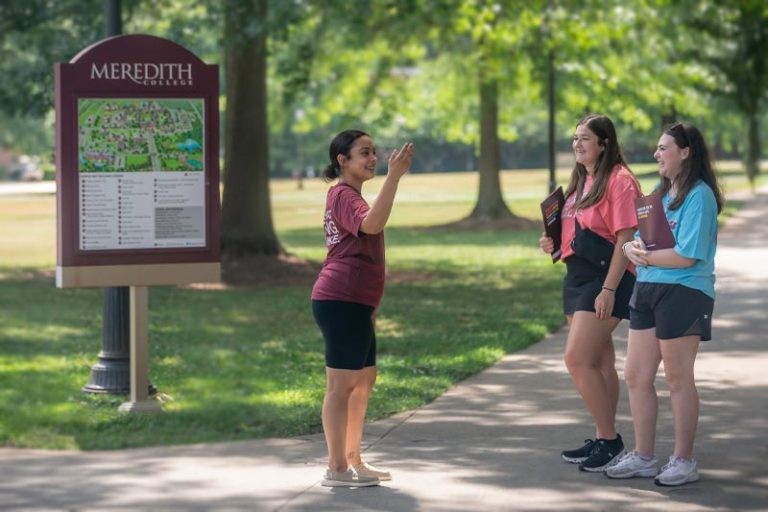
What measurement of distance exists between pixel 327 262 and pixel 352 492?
114 centimetres

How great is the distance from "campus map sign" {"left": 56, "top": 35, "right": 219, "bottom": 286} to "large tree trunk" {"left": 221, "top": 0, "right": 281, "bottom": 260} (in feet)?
40.3

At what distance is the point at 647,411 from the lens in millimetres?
7293

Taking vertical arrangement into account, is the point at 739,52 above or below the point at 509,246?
above

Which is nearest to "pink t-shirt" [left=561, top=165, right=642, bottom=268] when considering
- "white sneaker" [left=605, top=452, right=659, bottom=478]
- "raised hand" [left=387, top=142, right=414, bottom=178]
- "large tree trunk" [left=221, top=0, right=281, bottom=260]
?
"white sneaker" [left=605, top=452, right=659, bottom=478]

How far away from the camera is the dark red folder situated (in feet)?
25.1

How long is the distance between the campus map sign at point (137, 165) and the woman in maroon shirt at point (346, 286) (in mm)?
2858

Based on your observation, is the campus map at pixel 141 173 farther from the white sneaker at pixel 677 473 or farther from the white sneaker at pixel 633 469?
the white sneaker at pixel 677 473

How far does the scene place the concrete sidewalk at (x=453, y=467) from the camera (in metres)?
6.88

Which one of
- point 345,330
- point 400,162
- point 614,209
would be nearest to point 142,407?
point 345,330

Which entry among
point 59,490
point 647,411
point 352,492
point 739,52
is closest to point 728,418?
point 647,411

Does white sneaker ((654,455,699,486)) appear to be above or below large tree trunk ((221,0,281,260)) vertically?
below

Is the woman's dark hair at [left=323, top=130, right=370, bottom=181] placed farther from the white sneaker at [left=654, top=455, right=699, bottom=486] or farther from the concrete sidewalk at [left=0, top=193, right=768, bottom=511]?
the white sneaker at [left=654, top=455, right=699, bottom=486]

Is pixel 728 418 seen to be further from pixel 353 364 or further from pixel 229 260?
pixel 229 260

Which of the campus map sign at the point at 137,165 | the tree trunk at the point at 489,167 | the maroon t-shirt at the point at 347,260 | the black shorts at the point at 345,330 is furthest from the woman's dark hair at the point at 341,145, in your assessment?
the tree trunk at the point at 489,167
